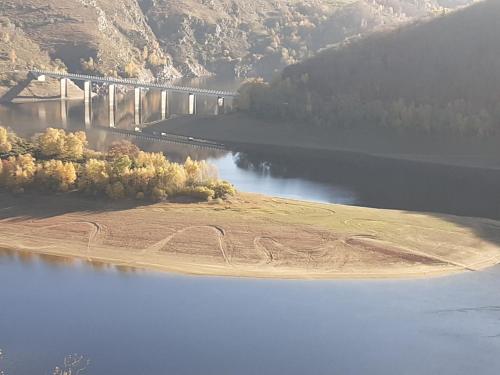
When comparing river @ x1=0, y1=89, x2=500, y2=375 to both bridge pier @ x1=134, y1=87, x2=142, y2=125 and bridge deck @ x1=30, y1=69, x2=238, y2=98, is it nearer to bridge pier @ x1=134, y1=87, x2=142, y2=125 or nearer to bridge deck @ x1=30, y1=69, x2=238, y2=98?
bridge pier @ x1=134, y1=87, x2=142, y2=125

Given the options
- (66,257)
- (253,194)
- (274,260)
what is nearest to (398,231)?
(274,260)

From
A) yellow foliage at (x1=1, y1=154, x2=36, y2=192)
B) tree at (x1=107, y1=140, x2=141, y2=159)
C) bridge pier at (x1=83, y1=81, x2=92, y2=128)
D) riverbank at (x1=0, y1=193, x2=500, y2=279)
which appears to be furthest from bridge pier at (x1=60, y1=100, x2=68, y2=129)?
riverbank at (x1=0, y1=193, x2=500, y2=279)

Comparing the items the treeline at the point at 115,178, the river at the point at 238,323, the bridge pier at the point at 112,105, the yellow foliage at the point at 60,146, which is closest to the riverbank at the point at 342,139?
the bridge pier at the point at 112,105

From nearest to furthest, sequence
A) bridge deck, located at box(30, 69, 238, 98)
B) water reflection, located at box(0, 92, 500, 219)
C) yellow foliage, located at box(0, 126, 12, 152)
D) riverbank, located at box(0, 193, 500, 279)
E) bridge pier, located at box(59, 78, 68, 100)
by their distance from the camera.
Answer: riverbank, located at box(0, 193, 500, 279), yellow foliage, located at box(0, 126, 12, 152), water reflection, located at box(0, 92, 500, 219), bridge deck, located at box(30, 69, 238, 98), bridge pier, located at box(59, 78, 68, 100)

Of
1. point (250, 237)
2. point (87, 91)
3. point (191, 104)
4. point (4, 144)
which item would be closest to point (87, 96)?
point (87, 91)

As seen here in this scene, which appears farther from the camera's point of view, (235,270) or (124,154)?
(124,154)

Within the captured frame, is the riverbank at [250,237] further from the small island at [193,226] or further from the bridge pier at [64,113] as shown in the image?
the bridge pier at [64,113]

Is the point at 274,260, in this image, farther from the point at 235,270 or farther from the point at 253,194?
the point at 253,194

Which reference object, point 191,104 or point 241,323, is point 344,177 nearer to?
point 241,323
